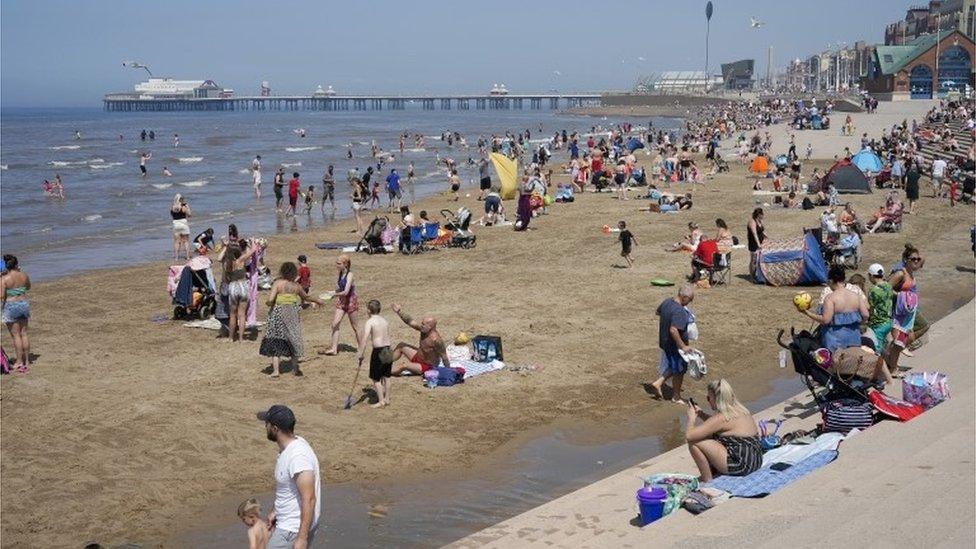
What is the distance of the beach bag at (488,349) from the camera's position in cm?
1160

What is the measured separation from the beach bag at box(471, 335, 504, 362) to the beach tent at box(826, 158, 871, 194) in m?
19.0

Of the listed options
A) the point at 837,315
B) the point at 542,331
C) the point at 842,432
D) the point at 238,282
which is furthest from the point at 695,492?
the point at 238,282

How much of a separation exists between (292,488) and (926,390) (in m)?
5.83

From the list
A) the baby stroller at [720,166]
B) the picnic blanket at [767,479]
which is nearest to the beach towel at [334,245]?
the picnic blanket at [767,479]

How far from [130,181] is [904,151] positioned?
31.8m

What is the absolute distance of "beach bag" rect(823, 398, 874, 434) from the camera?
8070 millimetres

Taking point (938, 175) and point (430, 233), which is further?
point (938, 175)

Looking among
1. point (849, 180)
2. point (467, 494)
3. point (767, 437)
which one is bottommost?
point (467, 494)

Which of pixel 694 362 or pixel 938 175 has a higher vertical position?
pixel 938 175

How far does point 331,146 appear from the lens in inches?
2803

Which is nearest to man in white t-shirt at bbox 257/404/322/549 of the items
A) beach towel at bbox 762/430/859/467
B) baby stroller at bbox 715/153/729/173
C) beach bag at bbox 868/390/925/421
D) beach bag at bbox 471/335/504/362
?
beach towel at bbox 762/430/859/467

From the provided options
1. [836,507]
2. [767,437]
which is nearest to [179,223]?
[767,437]

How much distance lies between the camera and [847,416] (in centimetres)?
811

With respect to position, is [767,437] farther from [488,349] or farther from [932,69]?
[932,69]
